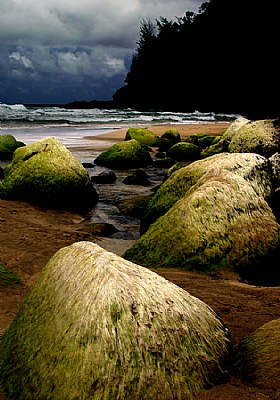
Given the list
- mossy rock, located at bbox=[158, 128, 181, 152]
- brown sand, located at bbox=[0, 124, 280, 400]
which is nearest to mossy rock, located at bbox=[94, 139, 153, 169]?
mossy rock, located at bbox=[158, 128, 181, 152]

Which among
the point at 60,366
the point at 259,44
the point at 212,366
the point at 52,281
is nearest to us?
the point at 60,366

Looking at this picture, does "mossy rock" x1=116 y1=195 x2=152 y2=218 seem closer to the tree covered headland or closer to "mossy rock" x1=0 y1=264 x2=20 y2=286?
"mossy rock" x1=0 y1=264 x2=20 y2=286

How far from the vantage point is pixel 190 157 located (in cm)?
1324

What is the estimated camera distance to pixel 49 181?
271 inches

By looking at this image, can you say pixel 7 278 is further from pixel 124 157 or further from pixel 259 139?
pixel 124 157

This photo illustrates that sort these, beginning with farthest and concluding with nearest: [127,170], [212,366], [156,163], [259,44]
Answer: [259,44] < [156,163] < [127,170] < [212,366]

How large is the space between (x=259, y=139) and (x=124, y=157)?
4375 mm

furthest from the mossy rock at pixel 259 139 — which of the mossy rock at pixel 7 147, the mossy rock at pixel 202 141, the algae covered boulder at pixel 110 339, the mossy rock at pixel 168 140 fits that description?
the mossy rock at pixel 202 141

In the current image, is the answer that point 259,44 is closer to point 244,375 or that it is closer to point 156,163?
point 156,163

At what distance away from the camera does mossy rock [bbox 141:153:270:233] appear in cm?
462

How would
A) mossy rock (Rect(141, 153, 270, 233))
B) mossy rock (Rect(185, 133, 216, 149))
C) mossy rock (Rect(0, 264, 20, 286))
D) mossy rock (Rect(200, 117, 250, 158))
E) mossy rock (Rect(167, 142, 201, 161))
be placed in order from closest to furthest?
mossy rock (Rect(0, 264, 20, 286)) → mossy rock (Rect(141, 153, 270, 233)) → mossy rock (Rect(200, 117, 250, 158)) → mossy rock (Rect(167, 142, 201, 161)) → mossy rock (Rect(185, 133, 216, 149))

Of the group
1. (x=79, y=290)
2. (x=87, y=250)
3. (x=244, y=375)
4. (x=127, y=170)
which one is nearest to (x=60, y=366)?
(x=79, y=290)

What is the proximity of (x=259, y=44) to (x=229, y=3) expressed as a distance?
5.09 m

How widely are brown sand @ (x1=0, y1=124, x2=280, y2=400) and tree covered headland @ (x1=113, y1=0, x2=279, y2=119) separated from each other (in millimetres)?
7219
